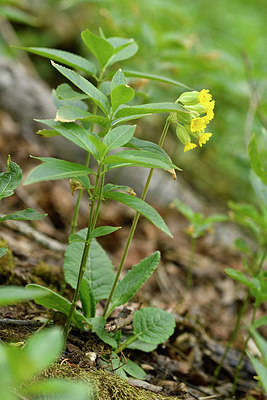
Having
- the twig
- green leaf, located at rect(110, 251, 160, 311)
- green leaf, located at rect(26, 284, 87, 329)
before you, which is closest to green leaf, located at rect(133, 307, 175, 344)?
green leaf, located at rect(110, 251, 160, 311)

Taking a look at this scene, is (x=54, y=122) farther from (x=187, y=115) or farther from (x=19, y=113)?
(x=19, y=113)

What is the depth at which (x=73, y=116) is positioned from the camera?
3.56 ft

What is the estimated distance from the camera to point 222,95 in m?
3.98

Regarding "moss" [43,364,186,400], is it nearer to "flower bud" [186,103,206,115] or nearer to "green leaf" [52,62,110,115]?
"green leaf" [52,62,110,115]

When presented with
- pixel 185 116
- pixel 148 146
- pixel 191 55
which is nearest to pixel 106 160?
pixel 148 146

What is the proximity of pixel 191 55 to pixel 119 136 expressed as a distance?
7.74 ft

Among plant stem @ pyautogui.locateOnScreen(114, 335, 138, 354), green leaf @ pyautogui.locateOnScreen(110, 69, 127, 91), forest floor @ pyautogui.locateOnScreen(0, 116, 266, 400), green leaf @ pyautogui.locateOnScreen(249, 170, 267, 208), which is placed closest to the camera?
green leaf @ pyautogui.locateOnScreen(110, 69, 127, 91)

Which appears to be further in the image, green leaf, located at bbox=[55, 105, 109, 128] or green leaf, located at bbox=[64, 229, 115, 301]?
green leaf, located at bbox=[64, 229, 115, 301]

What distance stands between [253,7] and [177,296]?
6590mm

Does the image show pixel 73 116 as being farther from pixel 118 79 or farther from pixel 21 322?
pixel 21 322

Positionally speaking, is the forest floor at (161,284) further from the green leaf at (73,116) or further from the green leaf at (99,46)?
the green leaf at (99,46)

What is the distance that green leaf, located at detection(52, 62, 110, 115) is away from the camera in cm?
109

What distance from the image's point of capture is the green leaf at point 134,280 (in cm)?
132

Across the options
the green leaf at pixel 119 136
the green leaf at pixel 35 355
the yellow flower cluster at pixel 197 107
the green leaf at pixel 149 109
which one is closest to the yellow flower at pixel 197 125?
the yellow flower cluster at pixel 197 107
